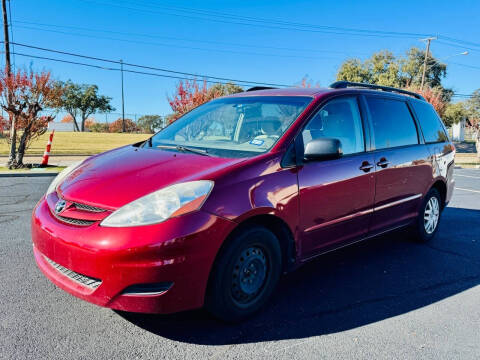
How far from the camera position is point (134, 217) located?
2430 millimetres

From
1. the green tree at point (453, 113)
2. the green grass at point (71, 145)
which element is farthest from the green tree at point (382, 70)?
the green grass at point (71, 145)

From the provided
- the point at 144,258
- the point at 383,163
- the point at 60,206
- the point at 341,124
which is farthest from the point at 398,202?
the point at 60,206

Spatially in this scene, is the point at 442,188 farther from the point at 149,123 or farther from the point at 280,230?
the point at 149,123

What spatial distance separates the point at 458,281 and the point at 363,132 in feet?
5.65

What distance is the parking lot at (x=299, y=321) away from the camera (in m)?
2.53

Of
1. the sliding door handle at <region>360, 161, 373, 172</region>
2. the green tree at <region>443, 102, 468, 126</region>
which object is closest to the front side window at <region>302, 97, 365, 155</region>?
the sliding door handle at <region>360, 161, 373, 172</region>

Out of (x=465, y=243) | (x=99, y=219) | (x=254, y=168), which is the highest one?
(x=254, y=168)

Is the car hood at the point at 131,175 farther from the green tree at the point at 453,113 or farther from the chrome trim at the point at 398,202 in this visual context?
the green tree at the point at 453,113

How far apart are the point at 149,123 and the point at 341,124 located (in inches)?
2754

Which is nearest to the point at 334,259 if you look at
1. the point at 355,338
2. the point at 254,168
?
the point at 355,338

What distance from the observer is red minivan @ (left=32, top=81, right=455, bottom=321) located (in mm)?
2418

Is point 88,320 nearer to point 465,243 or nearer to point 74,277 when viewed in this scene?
point 74,277

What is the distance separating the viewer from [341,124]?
370 centimetres

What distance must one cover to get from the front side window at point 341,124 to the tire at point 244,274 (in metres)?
1.00
